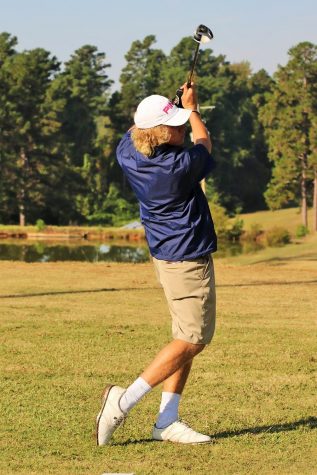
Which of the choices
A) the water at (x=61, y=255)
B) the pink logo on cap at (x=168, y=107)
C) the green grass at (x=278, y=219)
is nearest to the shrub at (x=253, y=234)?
the green grass at (x=278, y=219)

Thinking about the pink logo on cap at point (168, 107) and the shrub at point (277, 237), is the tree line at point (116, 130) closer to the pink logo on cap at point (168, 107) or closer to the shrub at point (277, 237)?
the shrub at point (277, 237)

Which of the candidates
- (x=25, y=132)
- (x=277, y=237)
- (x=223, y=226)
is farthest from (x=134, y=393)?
(x=25, y=132)

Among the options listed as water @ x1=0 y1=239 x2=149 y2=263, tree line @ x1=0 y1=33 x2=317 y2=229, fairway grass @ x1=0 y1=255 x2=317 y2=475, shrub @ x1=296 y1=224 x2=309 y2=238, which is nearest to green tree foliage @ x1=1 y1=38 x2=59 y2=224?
tree line @ x1=0 y1=33 x2=317 y2=229

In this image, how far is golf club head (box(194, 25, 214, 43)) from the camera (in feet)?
24.2

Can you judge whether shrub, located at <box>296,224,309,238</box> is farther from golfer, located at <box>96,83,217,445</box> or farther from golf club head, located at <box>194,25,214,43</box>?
golfer, located at <box>96,83,217,445</box>

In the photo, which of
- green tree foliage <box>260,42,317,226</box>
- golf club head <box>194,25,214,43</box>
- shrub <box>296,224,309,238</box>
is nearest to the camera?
golf club head <box>194,25,214,43</box>

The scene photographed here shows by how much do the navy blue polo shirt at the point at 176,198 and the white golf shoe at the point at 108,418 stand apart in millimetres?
1067

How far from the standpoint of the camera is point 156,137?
6.49m

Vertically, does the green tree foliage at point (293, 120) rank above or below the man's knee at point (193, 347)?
above

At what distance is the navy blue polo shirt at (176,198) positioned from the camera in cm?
641

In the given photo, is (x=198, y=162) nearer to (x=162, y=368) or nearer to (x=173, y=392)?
(x=162, y=368)

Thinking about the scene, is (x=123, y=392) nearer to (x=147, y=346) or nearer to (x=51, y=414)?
(x=51, y=414)

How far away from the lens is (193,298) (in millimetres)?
6562

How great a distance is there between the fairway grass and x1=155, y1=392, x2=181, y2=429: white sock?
15cm
